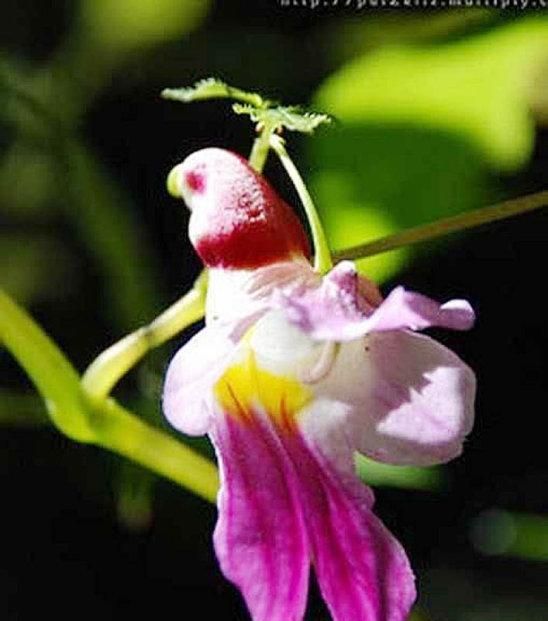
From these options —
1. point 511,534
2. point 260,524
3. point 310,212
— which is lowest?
point 511,534

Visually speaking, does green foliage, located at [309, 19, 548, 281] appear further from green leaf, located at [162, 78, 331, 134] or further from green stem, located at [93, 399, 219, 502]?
green stem, located at [93, 399, 219, 502]

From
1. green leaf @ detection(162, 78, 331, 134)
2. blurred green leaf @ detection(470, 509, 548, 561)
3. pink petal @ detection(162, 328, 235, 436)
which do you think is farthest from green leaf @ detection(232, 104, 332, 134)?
blurred green leaf @ detection(470, 509, 548, 561)

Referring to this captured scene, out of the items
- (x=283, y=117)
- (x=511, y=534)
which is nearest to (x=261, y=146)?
(x=283, y=117)

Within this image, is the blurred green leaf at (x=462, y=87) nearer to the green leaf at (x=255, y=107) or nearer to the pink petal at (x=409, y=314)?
the green leaf at (x=255, y=107)

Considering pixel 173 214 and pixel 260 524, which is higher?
pixel 173 214

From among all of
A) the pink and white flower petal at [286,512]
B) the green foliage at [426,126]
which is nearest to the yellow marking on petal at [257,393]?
the pink and white flower petal at [286,512]

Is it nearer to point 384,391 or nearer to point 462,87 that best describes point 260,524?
point 384,391

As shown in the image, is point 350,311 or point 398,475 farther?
point 398,475
